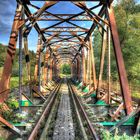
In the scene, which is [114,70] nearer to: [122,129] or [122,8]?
[122,8]

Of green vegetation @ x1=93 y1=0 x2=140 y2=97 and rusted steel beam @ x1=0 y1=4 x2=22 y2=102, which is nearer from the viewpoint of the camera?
rusted steel beam @ x1=0 y1=4 x2=22 y2=102

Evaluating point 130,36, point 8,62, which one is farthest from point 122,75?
point 130,36

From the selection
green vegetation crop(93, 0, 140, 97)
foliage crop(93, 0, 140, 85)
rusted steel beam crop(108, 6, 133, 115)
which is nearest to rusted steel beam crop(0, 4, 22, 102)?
rusted steel beam crop(108, 6, 133, 115)

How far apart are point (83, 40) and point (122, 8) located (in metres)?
12.6

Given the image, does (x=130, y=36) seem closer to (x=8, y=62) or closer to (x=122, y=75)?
(x=122, y=75)

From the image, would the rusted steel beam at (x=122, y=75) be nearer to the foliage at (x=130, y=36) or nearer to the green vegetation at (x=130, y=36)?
the green vegetation at (x=130, y=36)

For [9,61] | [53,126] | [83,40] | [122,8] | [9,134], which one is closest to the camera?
[9,134]

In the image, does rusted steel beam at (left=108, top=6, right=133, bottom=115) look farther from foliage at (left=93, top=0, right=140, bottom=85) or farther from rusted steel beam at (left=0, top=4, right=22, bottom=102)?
foliage at (left=93, top=0, right=140, bottom=85)

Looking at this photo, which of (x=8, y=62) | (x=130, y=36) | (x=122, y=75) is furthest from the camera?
(x=130, y=36)

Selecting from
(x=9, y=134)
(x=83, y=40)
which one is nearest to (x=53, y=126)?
(x=9, y=134)

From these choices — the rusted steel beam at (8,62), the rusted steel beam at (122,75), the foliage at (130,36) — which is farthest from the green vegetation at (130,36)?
the rusted steel beam at (8,62)

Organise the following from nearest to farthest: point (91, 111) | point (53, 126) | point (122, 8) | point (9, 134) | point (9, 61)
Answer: point (9, 134), point (53, 126), point (9, 61), point (91, 111), point (122, 8)

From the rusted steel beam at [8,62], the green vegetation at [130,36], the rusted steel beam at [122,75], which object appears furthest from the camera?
the green vegetation at [130,36]

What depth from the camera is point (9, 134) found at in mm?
8023
